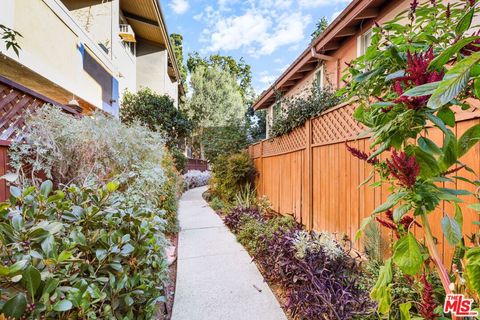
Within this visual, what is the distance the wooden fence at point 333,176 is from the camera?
2.10m

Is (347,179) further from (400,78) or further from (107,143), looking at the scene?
(107,143)

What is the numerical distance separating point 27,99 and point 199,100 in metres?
18.5

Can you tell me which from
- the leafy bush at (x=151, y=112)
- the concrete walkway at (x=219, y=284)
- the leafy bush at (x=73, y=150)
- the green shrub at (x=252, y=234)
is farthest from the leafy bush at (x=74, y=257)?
the leafy bush at (x=151, y=112)

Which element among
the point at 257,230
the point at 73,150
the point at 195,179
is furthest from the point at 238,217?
the point at 195,179

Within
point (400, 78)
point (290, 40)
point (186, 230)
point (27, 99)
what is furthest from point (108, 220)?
point (290, 40)

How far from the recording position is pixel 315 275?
8.23 feet

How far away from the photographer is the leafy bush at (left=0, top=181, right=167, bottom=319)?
2.96ft

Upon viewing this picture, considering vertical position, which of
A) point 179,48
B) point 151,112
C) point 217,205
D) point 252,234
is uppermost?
point 179,48

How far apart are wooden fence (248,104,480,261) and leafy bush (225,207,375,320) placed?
62 cm

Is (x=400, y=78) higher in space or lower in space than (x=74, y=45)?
lower

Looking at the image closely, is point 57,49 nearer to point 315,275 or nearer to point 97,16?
point 97,16

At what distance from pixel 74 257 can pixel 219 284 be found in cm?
228

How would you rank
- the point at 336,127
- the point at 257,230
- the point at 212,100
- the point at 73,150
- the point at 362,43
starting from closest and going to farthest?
the point at 73,150, the point at 336,127, the point at 257,230, the point at 362,43, the point at 212,100

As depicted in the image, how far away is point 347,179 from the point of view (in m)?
3.35
